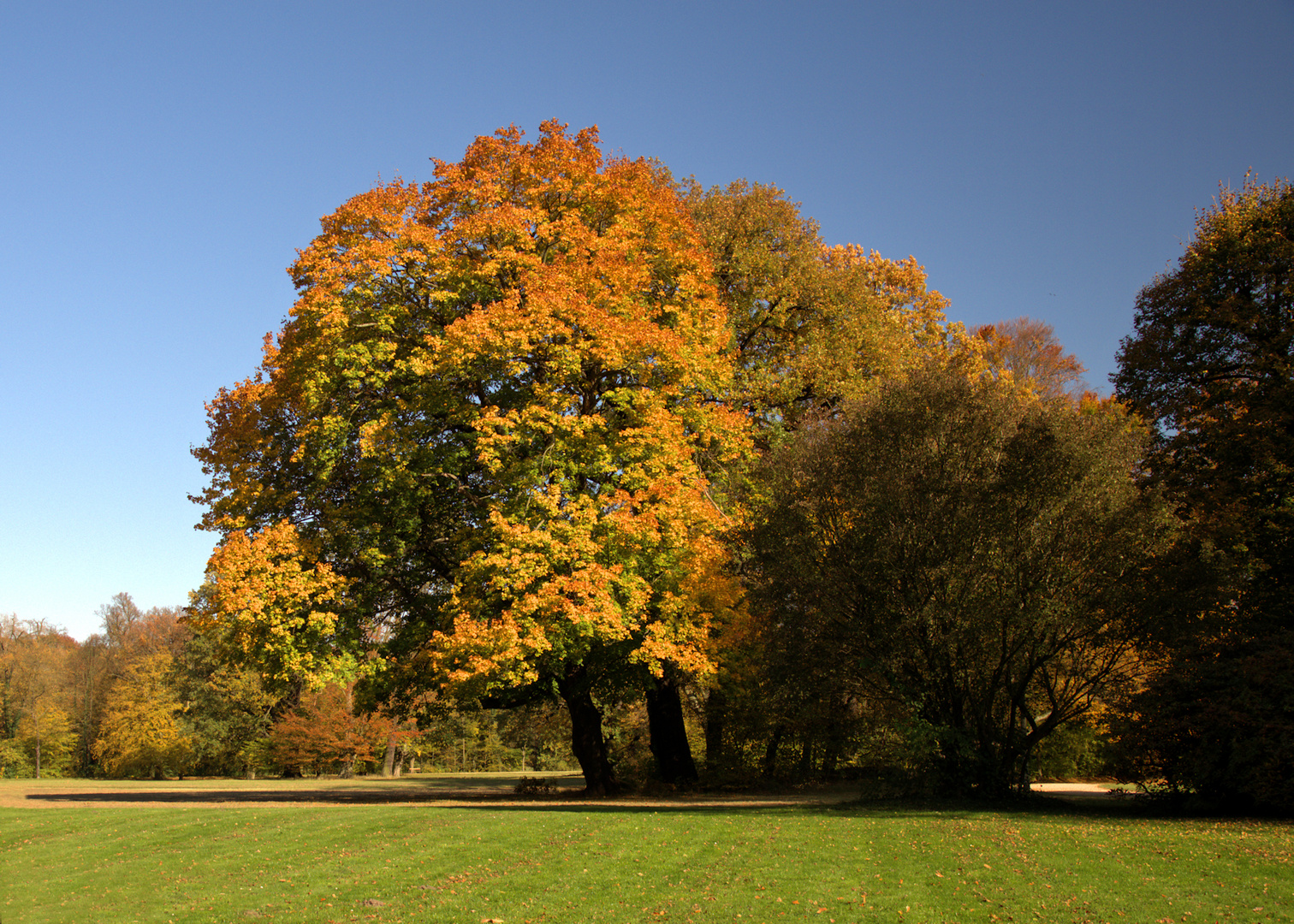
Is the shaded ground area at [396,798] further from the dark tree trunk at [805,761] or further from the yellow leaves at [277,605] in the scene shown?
the yellow leaves at [277,605]

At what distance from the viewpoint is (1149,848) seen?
1195 centimetres

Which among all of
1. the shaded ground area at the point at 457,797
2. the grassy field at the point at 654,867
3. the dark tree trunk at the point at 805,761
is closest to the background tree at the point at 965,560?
the grassy field at the point at 654,867

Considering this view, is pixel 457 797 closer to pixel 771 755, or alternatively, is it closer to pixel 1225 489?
pixel 771 755

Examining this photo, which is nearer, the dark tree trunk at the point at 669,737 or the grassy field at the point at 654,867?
the grassy field at the point at 654,867

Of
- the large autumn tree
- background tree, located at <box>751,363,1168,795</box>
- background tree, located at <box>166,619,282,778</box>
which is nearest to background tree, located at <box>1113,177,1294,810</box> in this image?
background tree, located at <box>751,363,1168,795</box>

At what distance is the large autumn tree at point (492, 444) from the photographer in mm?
18125

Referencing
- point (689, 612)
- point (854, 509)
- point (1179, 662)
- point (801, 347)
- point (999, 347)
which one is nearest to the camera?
point (1179, 662)

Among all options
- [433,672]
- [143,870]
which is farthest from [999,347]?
[143,870]

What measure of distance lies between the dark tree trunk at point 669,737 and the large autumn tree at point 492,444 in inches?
71.8

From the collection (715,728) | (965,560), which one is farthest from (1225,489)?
(715,728)

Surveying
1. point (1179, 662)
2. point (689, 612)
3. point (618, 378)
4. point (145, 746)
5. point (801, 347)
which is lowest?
point (145, 746)

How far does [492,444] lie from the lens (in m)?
18.9

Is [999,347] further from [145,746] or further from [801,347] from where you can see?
[145,746]

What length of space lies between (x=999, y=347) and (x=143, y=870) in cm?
4303
